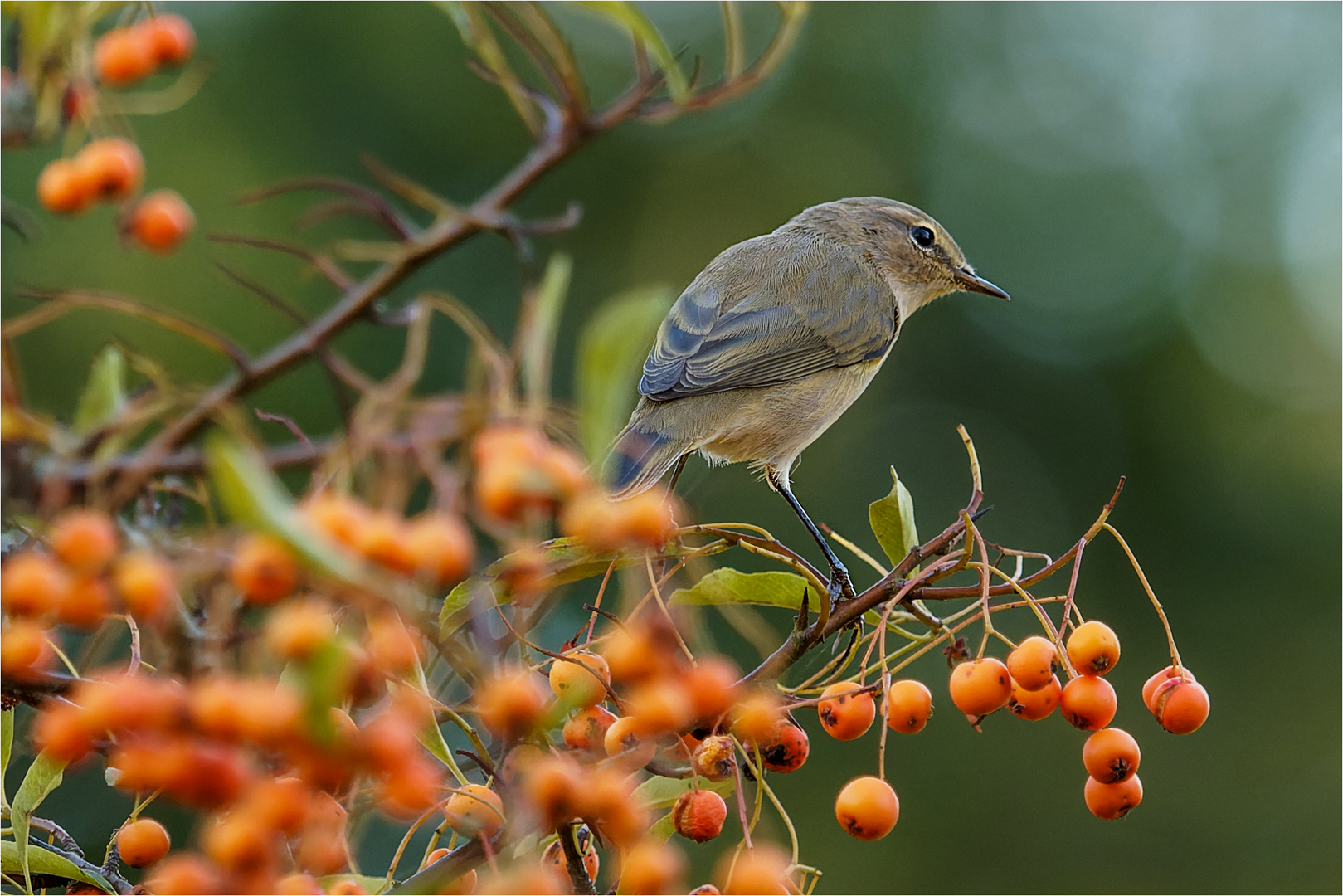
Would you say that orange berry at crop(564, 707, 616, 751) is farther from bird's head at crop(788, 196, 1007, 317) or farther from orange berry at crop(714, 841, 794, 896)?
bird's head at crop(788, 196, 1007, 317)

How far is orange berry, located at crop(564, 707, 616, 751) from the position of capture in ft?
6.22

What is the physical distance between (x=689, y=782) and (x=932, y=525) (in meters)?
8.86

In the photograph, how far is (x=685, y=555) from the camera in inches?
79.2

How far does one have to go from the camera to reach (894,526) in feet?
7.94

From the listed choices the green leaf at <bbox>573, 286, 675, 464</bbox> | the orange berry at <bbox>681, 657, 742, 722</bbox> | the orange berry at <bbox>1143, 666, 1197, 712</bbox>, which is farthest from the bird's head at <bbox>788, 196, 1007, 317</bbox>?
the green leaf at <bbox>573, 286, 675, 464</bbox>

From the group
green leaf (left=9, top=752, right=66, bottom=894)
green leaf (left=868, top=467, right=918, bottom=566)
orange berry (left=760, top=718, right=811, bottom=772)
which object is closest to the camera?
green leaf (left=9, top=752, right=66, bottom=894)

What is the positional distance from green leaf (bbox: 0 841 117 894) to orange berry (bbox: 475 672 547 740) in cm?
92

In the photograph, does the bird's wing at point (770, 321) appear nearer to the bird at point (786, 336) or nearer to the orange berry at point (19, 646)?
the bird at point (786, 336)

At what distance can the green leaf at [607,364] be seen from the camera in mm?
957

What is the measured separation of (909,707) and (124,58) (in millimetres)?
1653

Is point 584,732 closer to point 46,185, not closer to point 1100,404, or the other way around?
point 46,185

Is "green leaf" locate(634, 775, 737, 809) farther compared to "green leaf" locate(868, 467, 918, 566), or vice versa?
"green leaf" locate(868, 467, 918, 566)

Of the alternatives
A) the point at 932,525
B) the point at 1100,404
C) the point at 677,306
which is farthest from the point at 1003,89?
the point at 677,306

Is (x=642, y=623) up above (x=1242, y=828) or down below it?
above
